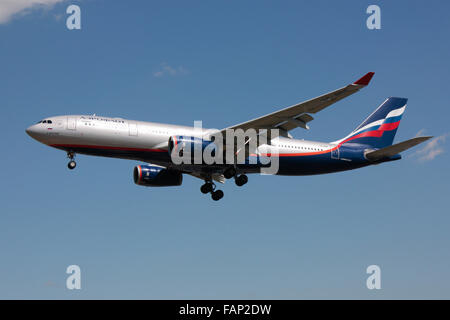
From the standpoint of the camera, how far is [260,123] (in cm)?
3241

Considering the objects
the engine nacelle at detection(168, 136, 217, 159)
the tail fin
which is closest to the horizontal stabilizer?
the tail fin

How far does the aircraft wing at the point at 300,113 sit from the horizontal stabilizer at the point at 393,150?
740 centimetres

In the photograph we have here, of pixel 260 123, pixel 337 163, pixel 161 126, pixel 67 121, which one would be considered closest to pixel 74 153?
pixel 67 121

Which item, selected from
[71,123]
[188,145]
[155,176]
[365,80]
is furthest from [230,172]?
[365,80]

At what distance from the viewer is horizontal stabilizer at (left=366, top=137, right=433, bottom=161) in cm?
3451

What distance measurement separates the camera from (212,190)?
39.0 m

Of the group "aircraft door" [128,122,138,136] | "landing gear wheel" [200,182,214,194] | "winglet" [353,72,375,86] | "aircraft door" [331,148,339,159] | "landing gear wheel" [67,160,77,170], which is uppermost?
"winglet" [353,72,375,86]

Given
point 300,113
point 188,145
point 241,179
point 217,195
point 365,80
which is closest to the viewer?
point 365,80

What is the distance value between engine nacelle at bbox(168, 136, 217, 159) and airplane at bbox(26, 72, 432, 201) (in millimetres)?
58

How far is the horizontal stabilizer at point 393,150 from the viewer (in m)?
34.5

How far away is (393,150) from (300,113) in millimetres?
9554

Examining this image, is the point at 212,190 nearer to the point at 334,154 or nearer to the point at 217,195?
the point at 217,195

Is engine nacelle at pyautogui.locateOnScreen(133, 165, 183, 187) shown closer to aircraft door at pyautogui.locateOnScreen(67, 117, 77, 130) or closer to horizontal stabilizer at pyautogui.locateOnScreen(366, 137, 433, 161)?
aircraft door at pyautogui.locateOnScreen(67, 117, 77, 130)
